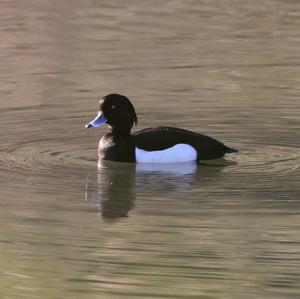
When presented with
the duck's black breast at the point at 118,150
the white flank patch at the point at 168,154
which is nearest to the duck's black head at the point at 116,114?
the duck's black breast at the point at 118,150

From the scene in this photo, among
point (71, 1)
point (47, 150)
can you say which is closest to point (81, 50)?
point (71, 1)

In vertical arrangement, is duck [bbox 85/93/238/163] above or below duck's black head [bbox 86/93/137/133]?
below

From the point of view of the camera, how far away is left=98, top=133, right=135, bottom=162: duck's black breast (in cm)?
1077

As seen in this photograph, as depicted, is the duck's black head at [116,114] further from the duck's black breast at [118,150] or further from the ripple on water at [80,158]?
the ripple on water at [80,158]

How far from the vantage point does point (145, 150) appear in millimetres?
10742

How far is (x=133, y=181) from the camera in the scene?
401 inches

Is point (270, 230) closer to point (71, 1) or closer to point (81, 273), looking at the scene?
point (81, 273)

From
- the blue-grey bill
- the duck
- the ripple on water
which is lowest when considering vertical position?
the ripple on water

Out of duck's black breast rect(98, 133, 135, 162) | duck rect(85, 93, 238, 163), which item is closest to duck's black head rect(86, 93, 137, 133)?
duck rect(85, 93, 238, 163)

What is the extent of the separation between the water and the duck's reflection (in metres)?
0.02

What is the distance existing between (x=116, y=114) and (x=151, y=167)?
66 centimetres

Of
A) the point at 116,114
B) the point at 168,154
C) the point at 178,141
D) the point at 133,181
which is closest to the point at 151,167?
the point at 168,154

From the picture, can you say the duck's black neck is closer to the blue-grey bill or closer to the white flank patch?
the blue-grey bill

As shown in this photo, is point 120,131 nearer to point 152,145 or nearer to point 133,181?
point 152,145
